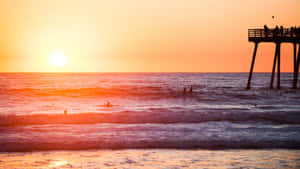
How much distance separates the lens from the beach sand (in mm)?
9820

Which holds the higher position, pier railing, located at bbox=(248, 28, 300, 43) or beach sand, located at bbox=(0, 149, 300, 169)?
pier railing, located at bbox=(248, 28, 300, 43)

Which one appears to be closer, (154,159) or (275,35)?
(154,159)

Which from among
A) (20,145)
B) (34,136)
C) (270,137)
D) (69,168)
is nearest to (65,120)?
(34,136)

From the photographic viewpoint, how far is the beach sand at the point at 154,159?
9820 millimetres

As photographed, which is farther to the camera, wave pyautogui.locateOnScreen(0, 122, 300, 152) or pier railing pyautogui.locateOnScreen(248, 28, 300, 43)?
pier railing pyautogui.locateOnScreen(248, 28, 300, 43)

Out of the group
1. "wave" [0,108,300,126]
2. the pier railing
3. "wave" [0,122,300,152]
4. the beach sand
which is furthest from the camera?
the pier railing

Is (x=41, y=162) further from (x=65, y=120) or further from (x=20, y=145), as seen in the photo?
(x=65, y=120)

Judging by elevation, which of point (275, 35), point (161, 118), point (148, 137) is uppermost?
point (275, 35)

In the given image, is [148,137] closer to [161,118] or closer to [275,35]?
[161,118]

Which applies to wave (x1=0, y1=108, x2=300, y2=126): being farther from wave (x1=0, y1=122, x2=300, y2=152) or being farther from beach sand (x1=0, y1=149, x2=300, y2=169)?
beach sand (x1=0, y1=149, x2=300, y2=169)

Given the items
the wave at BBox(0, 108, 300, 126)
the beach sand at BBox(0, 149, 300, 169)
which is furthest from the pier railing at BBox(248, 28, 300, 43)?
the beach sand at BBox(0, 149, 300, 169)

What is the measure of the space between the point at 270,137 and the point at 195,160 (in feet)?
17.6

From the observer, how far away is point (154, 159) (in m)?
10.6

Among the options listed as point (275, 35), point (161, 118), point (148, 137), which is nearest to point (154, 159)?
point (148, 137)
